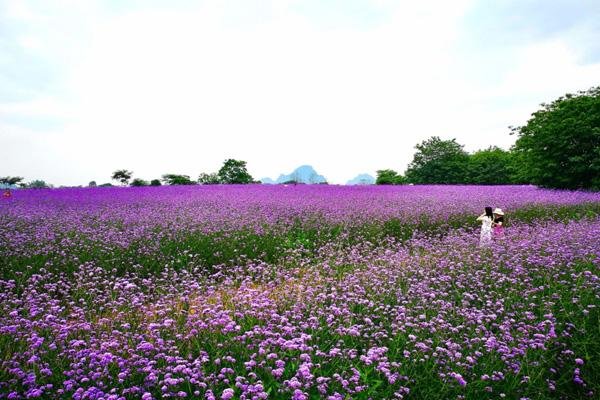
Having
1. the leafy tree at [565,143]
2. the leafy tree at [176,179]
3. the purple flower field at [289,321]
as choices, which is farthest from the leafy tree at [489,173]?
the purple flower field at [289,321]

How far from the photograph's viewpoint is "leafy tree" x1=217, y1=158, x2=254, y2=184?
3191 cm

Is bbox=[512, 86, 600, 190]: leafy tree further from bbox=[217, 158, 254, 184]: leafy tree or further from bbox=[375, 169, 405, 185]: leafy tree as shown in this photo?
bbox=[375, 169, 405, 185]: leafy tree

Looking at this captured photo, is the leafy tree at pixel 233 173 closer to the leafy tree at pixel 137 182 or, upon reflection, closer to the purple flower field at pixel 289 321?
the leafy tree at pixel 137 182

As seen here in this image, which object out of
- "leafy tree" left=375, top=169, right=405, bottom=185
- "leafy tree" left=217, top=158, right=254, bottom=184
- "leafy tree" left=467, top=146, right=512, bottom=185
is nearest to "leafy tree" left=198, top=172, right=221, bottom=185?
"leafy tree" left=217, top=158, right=254, bottom=184

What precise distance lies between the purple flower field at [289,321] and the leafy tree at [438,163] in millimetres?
37666

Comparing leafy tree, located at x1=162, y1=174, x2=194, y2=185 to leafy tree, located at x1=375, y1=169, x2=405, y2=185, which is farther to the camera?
leafy tree, located at x1=375, y1=169, x2=405, y2=185

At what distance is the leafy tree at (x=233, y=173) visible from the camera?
31906mm

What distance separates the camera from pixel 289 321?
3.81 metres

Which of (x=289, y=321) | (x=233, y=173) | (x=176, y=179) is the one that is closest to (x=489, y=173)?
(x=233, y=173)

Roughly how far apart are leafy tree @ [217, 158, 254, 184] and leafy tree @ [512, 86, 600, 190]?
2019 centimetres

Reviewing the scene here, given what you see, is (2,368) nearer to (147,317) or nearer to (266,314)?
(147,317)

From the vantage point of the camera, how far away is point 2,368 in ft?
8.96

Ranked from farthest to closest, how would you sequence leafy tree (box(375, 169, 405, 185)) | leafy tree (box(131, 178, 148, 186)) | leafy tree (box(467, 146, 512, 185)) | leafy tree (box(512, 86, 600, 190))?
leafy tree (box(375, 169, 405, 185))
leafy tree (box(467, 146, 512, 185))
leafy tree (box(131, 178, 148, 186))
leafy tree (box(512, 86, 600, 190))

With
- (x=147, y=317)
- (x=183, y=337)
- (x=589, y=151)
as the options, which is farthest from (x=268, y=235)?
(x=589, y=151)
